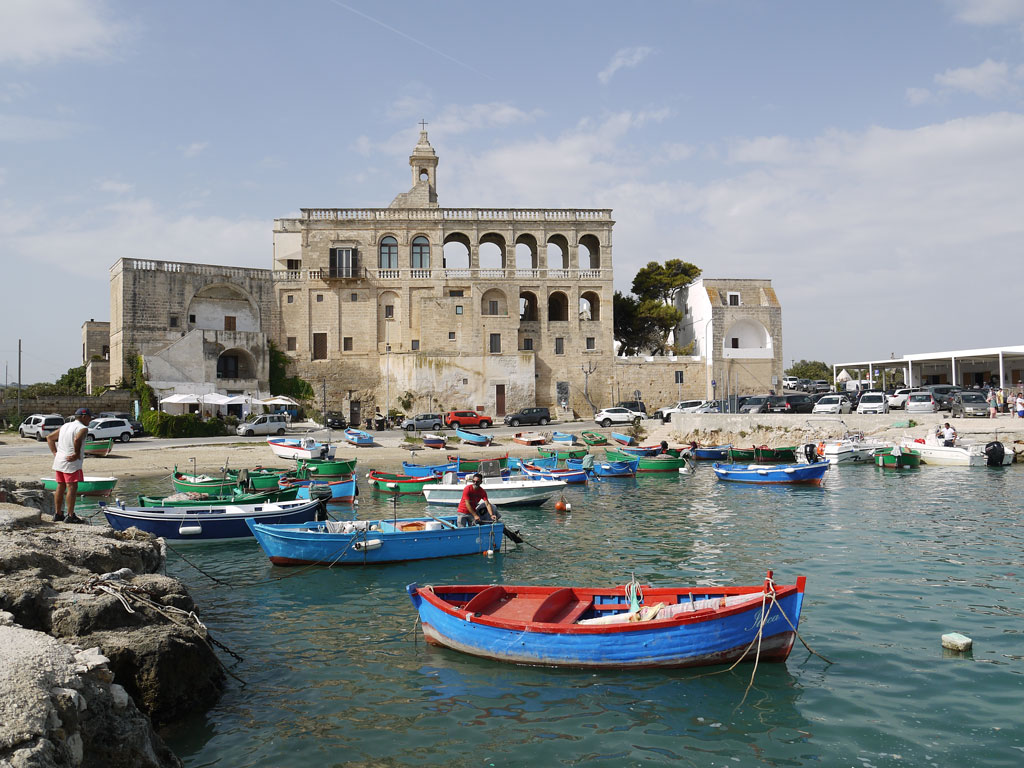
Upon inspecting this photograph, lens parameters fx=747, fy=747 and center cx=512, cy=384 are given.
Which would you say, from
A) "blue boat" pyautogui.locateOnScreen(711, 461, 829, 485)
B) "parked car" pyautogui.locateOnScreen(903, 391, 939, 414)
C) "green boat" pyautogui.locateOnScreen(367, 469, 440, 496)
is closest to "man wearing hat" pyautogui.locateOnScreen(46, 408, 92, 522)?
"green boat" pyautogui.locateOnScreen(367, 469, 440, 496)

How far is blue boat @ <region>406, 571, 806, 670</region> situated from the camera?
8.76 meters

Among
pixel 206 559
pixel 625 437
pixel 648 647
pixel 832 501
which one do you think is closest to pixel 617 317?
pixel 625 437

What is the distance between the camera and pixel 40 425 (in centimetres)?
3700

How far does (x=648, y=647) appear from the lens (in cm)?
879

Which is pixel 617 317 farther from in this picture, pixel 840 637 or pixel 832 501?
pixel 840 637

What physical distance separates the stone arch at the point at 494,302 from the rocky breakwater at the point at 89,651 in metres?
42.1

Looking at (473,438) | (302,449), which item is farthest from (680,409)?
(302,449)

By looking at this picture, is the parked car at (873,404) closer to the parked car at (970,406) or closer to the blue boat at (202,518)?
the parked car at (970,406)

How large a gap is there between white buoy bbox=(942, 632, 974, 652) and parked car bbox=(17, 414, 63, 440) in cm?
3855

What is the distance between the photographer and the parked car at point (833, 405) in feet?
126

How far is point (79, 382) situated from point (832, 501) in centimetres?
5723

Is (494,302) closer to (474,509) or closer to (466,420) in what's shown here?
(466,420)

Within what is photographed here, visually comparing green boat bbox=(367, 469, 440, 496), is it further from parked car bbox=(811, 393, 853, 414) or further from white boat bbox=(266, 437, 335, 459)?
parked car bbox=(811, 393, 853, 414)

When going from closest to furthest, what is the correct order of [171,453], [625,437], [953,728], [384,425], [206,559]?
[953,728] < [206,559] < [171,453] < [625,437] < [384,425]
